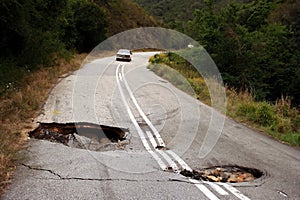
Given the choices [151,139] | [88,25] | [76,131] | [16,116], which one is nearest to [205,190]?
[151,139]

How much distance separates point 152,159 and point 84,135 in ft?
7.48

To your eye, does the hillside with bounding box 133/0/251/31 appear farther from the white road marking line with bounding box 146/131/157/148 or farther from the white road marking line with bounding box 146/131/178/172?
the white road marking line with bounding box 146/131/178/172

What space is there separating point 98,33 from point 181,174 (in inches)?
1327

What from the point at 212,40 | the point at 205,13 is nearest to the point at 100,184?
the point at 212,40

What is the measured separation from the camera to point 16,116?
25.6 ft

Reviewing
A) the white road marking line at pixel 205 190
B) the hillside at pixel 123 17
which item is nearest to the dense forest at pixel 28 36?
the white road marking line at pixel 205 190

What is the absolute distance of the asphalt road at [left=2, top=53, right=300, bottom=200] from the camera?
4.40m

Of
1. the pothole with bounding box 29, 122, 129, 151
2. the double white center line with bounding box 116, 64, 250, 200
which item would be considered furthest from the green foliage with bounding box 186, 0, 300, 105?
the pothole with bounding box 29, 122, 129, 151

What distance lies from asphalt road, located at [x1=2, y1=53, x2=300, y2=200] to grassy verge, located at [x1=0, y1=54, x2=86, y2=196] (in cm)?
20

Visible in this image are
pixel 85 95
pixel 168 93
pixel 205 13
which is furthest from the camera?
pixel 205 13

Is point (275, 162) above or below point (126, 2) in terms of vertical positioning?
below

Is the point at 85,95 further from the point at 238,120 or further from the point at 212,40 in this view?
the point at 212,40

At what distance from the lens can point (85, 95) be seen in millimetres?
11773

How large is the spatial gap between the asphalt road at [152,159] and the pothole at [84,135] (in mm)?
259
